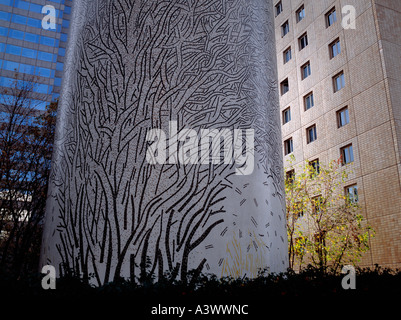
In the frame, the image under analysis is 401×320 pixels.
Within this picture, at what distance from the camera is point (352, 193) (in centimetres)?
1664

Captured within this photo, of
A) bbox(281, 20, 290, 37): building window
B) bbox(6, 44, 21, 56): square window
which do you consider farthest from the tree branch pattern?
bbox(6, 44, 21, 56): square window

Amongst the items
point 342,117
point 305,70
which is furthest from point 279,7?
point 342,117

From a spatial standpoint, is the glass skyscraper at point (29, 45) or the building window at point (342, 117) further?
the glass skyscraper at point (29, 45)

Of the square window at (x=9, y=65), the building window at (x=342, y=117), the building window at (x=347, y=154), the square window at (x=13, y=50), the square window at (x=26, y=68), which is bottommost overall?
the building window at (x=347, y=154)

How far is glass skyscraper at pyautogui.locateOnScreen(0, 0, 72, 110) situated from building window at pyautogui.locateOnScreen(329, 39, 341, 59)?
111 feet

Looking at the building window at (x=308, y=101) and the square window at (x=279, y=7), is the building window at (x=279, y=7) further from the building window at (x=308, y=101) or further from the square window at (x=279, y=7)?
the building window at (x=308, y=101)

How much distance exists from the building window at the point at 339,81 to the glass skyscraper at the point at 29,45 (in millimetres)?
34273

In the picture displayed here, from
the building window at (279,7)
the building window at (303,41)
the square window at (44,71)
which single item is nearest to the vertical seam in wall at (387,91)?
the building window at (303,41)

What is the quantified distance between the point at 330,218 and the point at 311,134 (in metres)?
5.77

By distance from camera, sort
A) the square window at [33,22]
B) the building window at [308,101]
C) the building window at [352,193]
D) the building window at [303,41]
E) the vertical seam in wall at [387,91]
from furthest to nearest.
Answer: the square window at [33,22] → the building window at [303,41] → the building window at [308,101] → the building window at [352,193] → the vertical seam in wall at [387,91]

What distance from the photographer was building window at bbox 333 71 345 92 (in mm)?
18516

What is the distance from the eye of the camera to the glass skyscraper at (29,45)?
43656mm
